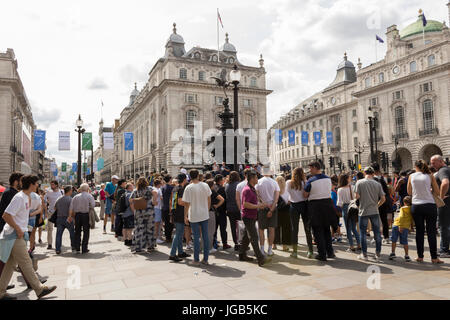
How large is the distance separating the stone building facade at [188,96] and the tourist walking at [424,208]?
152ft

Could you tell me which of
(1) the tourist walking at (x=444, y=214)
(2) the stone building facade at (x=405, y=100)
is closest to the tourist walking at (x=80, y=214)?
(1) the tourist walking at (x=444, y=214)

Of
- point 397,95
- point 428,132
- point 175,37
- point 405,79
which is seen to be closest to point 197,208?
point 428,132

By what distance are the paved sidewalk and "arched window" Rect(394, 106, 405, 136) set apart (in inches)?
2086

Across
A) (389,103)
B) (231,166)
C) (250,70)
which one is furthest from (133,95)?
(231,166)

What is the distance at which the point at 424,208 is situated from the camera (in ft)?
22.3

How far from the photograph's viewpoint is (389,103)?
55469 mm

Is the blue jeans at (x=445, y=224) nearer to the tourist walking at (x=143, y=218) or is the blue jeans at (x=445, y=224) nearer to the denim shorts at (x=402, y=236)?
the denim shorts at (x=402, y=236)

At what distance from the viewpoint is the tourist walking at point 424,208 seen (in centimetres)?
672

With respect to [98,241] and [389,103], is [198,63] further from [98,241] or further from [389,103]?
[98,241]

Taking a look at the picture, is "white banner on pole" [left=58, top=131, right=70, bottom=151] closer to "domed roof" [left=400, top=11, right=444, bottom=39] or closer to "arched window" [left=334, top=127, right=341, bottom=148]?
"arched window" [left=334, top=127, right=341, bottom=148]

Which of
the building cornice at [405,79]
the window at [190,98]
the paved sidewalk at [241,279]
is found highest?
the building cornice at [405,79]

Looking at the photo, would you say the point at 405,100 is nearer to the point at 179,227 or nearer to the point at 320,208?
the point at 320,208

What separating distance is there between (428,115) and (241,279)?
2193 inches

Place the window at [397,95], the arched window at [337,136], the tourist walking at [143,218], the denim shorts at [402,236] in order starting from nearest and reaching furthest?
the denim shorts at [402,236], the tourist walking at [143,218], the window at [397,95], the arched window at [337,136]
